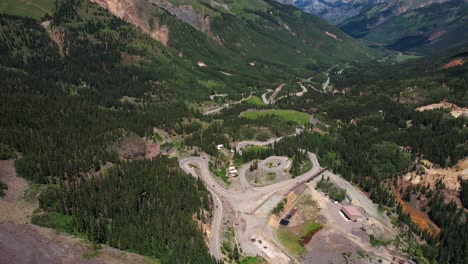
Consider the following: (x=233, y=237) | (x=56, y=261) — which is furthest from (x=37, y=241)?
(x=233, y=237)

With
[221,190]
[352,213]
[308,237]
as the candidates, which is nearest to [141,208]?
[221,190]

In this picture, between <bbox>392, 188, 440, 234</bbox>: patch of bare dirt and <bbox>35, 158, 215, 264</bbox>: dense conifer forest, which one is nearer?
<bbox>35, 158, 215, 264</bbox>: dense conifer forest

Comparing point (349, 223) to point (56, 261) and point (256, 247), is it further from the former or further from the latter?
point (56, 261)

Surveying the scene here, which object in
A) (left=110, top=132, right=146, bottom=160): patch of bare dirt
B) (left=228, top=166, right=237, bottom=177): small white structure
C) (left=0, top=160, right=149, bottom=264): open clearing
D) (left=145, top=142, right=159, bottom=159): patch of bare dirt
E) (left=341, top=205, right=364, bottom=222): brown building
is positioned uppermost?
(left=341, top=205, right=364, bottom=222): brown building

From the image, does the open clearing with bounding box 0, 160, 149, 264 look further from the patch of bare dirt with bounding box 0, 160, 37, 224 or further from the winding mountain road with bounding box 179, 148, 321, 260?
the winding mountain road with bounding box 179, 148, 321, 260

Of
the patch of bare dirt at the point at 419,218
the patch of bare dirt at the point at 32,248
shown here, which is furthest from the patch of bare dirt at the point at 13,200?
the patch of bare dirt at the point at 419,218

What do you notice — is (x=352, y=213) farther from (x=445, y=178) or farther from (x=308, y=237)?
(x=445, y=178)

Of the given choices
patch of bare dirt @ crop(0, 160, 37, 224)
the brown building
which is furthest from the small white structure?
patch of bare dirt @ crop(0, 160, 37, 224)

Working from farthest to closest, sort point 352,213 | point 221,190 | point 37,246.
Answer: point 221,190
point 352,213
point 37,246

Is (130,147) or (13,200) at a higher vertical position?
(13,200)
